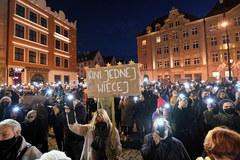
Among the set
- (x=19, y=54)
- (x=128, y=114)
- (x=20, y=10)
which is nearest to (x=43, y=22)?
(x=20, y=10)

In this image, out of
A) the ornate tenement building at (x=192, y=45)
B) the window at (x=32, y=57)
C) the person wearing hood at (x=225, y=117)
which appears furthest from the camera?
the ornate tenement building at (x=192, y=45)

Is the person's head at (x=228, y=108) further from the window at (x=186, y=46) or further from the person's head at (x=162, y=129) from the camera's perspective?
the window at (x=186, y=46)

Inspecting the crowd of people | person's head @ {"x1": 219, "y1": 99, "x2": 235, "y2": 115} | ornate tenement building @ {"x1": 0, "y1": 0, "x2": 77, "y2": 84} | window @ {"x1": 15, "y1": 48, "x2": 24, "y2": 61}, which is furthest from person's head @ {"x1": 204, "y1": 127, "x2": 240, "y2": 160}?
window @ {"x1": 15, "y1": 48, "x2": 24, "y2": 61}

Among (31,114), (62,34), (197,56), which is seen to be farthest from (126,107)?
(197,56)

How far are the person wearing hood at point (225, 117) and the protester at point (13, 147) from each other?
395 cm

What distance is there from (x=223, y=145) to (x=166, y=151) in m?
1.08

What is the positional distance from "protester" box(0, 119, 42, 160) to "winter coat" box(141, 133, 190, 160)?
1.82 m

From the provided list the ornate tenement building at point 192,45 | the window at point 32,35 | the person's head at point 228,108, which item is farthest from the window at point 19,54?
the ornate tenement building at point 192,45

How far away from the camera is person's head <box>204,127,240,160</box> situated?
1510mm

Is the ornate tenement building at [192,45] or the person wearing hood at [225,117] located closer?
the person wearing hood at [225,117]

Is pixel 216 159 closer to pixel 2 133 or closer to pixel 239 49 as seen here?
pixel 2 133

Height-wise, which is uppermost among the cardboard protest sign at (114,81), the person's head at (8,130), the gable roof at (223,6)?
the gable roof at (223,6)

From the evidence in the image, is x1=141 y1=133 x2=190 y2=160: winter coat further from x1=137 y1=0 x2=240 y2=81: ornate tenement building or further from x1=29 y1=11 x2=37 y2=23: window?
x1=137 y1=0 x2=240 y2=81: ornate tenement building

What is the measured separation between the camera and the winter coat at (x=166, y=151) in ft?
7.94
